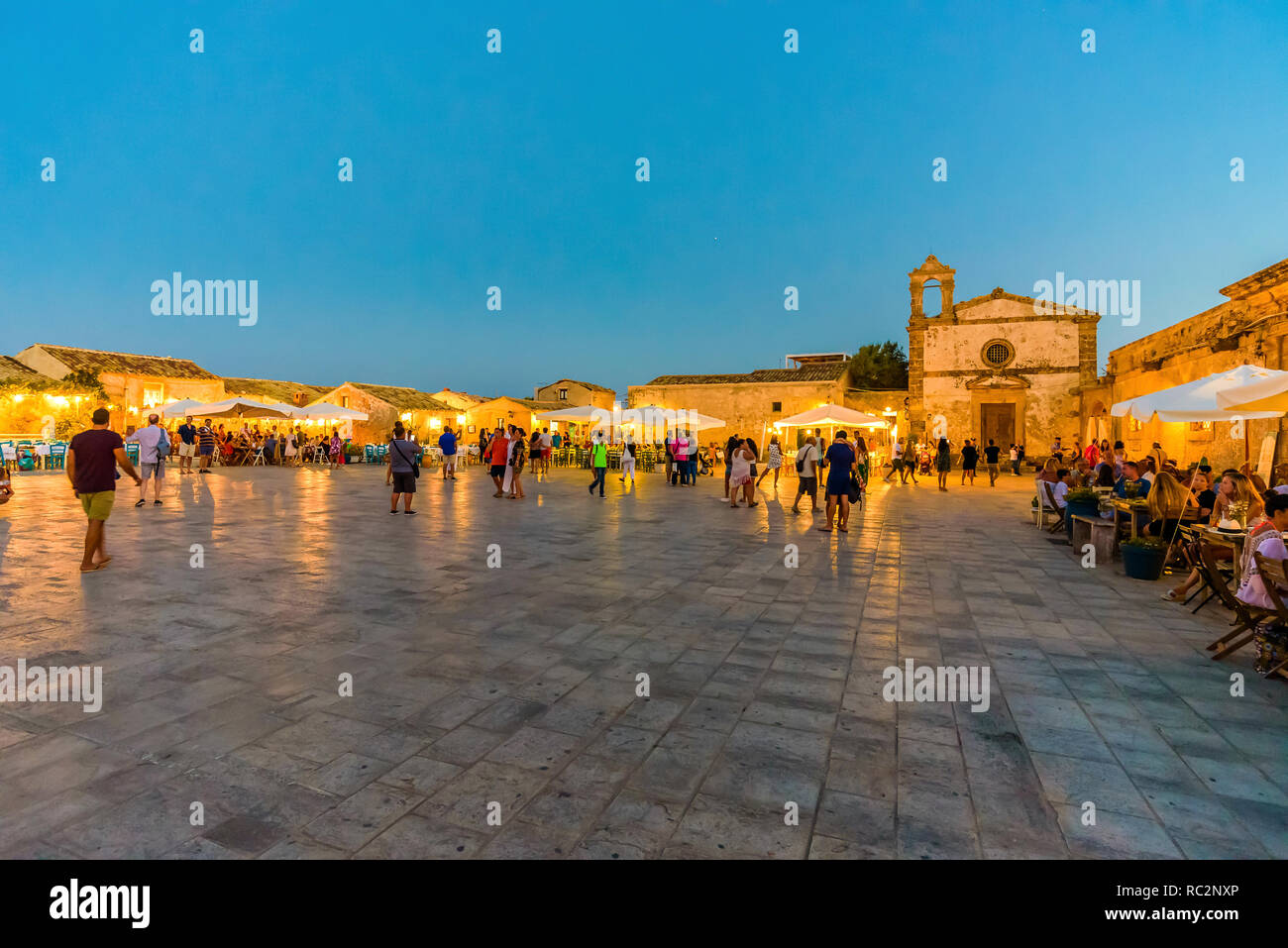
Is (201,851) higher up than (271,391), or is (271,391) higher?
(271,391)

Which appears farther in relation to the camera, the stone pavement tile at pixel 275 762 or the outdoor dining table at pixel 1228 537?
the outdoor dining table at pixel 1228 537

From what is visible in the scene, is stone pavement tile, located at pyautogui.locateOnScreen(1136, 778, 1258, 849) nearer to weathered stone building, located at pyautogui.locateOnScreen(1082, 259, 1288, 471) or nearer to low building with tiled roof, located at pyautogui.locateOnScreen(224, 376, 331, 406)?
weathered stone building, located at pyautogui.locateOnScreen(1082, 259, 1288, 471)

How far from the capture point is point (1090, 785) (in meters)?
2.63

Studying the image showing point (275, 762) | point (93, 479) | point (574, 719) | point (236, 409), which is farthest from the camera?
point (236, 409)

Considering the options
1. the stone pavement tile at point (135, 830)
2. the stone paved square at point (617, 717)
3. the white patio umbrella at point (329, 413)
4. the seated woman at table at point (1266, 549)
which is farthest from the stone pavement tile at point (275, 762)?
the white patio umbrella at point (329, 413)

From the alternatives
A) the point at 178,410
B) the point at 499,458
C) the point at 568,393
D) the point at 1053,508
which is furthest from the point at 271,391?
the point at 1053,508

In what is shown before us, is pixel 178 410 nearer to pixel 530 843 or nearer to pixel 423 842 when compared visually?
pixel 423 842

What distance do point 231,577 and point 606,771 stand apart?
509 cm

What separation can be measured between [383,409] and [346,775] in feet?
113

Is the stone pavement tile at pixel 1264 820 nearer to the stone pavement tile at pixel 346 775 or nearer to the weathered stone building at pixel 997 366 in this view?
the stone pavement tile at pixel 346 775

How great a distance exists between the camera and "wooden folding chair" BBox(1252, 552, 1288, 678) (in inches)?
150

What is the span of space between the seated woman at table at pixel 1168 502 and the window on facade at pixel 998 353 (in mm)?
23336

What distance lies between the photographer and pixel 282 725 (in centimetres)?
309

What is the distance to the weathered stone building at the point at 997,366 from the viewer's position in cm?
2678
